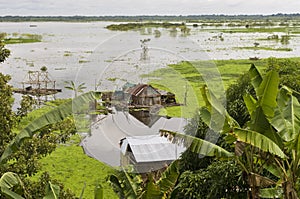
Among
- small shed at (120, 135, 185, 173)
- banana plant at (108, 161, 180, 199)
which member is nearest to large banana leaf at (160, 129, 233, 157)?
banana plant at (108, 161, 180, 199)

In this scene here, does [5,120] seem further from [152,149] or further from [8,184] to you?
[152,149]

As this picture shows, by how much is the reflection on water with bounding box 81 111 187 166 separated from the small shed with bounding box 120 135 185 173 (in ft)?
0.84

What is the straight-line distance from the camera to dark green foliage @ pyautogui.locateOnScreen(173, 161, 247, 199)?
4895 mm

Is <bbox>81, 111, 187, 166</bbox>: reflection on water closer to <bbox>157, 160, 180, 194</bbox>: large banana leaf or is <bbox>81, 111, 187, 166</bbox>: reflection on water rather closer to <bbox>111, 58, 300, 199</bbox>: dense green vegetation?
<bbox>111, 58, 300, 199</bbox>: dense green vegetation

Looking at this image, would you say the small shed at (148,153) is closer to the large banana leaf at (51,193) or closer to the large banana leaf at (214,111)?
the large banana leaf at (214,111)

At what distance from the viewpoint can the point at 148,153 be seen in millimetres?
7422

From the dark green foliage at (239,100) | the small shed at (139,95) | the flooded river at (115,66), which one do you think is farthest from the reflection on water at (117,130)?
the dark green foliage at (239,100)

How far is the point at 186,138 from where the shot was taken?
3621mm

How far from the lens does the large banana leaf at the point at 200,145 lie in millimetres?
3559

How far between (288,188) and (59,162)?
6944mm

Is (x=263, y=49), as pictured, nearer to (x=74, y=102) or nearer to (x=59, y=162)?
(x=59, y=162)

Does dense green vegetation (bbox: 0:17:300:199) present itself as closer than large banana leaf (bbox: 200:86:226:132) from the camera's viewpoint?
Yes

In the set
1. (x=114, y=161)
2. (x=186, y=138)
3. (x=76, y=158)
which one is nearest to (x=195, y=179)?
(x=186, y=138)

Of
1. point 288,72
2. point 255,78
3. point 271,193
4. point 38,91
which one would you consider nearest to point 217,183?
point 271,193
